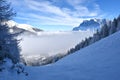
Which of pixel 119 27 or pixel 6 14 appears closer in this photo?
pixel 6 14

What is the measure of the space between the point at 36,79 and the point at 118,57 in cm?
659

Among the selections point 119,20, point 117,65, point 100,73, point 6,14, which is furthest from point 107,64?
point 119,20

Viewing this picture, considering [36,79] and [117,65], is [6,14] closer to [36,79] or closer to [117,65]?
[36,79]

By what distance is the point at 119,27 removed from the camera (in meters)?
78.2

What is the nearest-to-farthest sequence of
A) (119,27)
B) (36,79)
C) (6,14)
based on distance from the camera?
1. (36,79)
2. (6,14)
3. (119,27)

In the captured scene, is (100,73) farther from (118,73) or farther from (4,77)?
(4,77)

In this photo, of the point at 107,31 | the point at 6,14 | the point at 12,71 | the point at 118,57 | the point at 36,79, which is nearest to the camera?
the point at 36,79

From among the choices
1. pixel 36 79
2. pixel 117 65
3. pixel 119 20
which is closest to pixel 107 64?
pixel 117 65

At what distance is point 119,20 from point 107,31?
614 cm

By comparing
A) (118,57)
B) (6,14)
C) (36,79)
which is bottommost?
(36,79)

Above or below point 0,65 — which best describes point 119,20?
above

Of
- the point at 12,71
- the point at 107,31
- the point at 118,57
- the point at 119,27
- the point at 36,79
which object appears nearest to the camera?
the point at 36,79

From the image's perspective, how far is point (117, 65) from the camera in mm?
14508

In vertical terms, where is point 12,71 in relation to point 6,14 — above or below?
below
